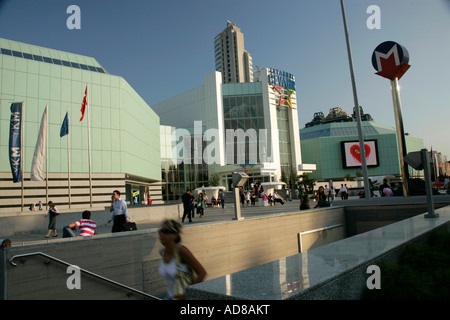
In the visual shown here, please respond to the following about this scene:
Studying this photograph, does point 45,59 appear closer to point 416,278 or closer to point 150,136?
point 150,136

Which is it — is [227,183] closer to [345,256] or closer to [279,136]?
[279,136]

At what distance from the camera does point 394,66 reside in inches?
513

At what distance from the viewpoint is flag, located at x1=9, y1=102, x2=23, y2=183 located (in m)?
20.3

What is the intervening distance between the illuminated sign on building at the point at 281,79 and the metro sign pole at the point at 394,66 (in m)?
45.2

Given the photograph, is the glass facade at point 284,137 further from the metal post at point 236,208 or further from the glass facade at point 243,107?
the metal post at point 236,208

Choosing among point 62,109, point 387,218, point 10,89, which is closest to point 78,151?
point 62,109

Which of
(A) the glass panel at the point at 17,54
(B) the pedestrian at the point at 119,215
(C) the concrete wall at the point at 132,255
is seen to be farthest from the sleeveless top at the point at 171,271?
(A) the glass panel at the point at 17,54

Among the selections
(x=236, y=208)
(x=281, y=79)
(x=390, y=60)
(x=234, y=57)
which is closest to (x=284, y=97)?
(x=281, y=79)

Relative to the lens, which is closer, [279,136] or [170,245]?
[170,245]

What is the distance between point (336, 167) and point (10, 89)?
63.6 metres

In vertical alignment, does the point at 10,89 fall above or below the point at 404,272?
above

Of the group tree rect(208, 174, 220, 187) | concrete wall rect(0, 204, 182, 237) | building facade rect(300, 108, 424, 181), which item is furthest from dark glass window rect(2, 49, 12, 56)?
building facade rect(300, 108, 424, 181)
